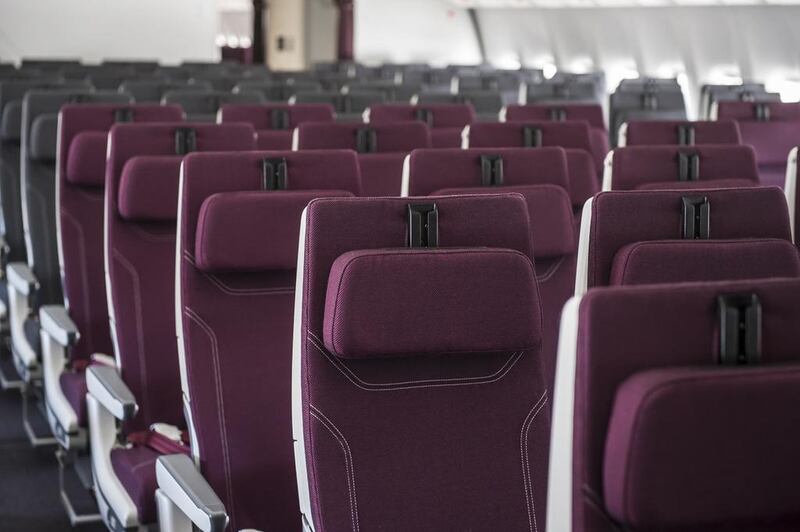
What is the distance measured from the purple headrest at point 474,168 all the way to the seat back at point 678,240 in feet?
3.43

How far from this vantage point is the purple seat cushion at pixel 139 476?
3143 millimetres

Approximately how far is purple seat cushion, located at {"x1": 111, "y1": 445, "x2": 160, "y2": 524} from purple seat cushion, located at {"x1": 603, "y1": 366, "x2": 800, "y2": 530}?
6.47 feet

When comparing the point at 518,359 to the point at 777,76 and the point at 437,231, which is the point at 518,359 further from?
the point at 777,76

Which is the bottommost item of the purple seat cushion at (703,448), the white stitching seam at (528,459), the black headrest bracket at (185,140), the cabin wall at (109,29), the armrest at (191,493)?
the armrest at (191,493)

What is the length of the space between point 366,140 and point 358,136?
0.03 meters

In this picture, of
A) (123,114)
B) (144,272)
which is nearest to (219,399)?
(144,272)

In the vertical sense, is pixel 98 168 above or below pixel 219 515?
above

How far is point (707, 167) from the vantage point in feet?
11.8

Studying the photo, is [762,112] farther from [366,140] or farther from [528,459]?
[528,459]

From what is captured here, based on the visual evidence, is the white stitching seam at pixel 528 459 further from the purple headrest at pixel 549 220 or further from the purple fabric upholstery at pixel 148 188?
the purple fabric upholstery at pixel 148 188

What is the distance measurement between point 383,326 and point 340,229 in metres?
0.20

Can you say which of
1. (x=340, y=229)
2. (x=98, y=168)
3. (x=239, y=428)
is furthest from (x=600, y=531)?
(x=98, y=168)

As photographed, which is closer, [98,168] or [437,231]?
[437,231]

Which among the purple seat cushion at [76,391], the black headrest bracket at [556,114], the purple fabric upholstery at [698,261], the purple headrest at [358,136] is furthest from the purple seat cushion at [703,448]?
the black headrest bracket at [556,114]
